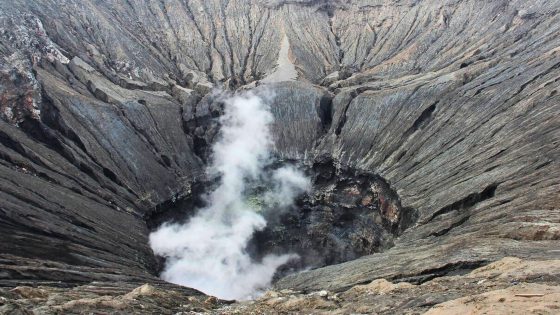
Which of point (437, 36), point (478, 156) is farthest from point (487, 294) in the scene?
point (437, 36)

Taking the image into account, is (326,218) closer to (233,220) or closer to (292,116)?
(233,220)

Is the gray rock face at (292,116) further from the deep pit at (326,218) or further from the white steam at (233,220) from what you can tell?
the white steam at (233,220)

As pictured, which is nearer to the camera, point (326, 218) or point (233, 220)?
point (233, 220)

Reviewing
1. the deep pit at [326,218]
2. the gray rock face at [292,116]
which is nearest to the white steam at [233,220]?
the deep pit at [326,218]

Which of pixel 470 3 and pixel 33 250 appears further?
pixel 470 3

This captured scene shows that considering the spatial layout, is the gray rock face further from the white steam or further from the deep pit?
the white steam

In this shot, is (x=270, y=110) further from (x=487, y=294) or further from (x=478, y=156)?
(x=487, y=294)

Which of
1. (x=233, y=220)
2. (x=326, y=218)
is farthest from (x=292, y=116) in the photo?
(x=233, y=220)
